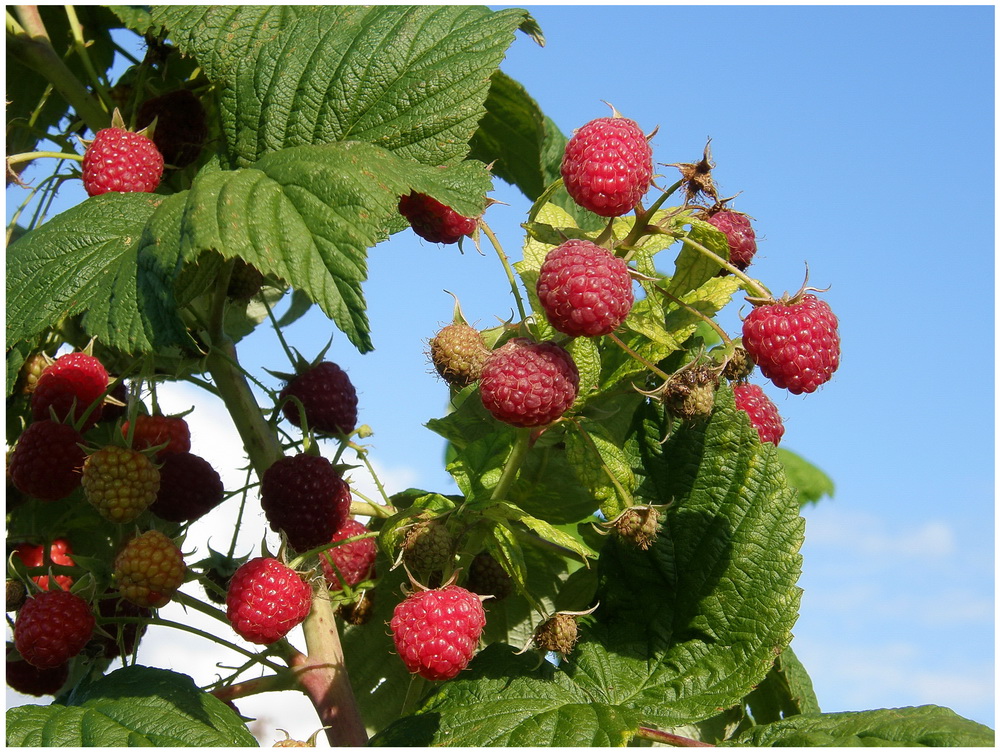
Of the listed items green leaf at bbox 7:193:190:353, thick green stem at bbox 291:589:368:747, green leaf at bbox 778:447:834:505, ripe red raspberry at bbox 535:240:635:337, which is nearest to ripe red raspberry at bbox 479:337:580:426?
ripe red raspberry at bbox 535:240:635:337

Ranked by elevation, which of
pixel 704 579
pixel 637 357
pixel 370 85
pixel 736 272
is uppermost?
pixel 370 85

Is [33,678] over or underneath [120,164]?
underneath

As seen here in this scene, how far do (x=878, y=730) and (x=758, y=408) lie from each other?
18.4 inches

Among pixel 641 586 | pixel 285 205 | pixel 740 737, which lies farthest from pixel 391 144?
pixel 740 737

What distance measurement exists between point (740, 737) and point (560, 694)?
0.88 ft

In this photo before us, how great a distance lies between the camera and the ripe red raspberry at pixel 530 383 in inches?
50.6

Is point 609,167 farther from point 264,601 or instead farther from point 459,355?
point 264,601

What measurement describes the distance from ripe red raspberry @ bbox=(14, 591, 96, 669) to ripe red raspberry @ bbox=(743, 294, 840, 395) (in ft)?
3.36

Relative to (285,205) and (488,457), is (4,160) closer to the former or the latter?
(285,205)

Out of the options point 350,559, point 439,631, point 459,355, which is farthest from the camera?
point 350,559

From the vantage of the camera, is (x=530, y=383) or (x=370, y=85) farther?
(x=370, y=85)

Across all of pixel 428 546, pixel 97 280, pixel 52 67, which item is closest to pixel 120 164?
pixel 97 280

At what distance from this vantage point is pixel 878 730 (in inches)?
53.1

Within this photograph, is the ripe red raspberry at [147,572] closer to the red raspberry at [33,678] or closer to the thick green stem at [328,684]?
the thick green stem at [328,684]
